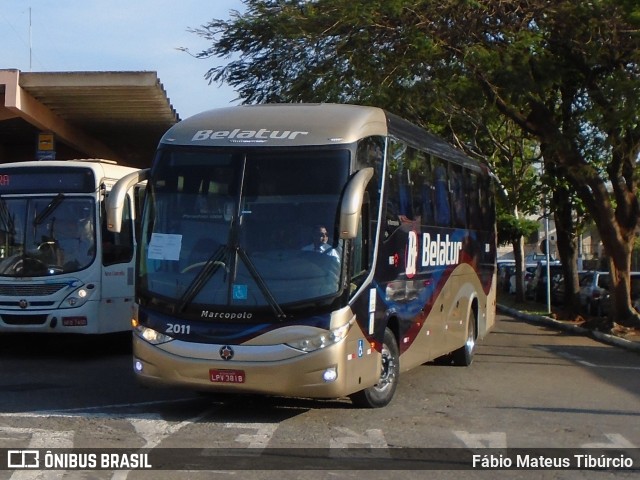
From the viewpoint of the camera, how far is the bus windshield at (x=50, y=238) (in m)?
14.4

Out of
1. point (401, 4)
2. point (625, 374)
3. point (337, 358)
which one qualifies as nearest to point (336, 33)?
point (401, 4)

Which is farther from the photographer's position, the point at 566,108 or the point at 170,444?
the point at 566,108

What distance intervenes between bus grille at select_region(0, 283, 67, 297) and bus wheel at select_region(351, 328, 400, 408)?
5.75 metres

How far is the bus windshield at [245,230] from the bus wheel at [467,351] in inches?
236

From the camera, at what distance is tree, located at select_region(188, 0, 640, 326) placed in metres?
18.9

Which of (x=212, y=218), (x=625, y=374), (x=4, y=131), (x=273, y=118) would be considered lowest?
(x=625, y=374)

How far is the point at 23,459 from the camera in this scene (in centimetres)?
801

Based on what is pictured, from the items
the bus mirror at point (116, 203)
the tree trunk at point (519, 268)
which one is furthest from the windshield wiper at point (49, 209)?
the tree trunk at point (519, 268)

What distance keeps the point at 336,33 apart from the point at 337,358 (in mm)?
12022

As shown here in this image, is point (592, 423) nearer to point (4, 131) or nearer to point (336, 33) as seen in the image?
point (336, 33)

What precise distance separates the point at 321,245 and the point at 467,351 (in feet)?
20.7

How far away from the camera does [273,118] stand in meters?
10.4

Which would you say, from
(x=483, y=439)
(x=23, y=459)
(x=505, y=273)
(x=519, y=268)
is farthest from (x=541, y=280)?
(x=23, y=459)

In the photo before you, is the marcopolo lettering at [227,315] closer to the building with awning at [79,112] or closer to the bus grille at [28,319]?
the bus grille at [28,319]
